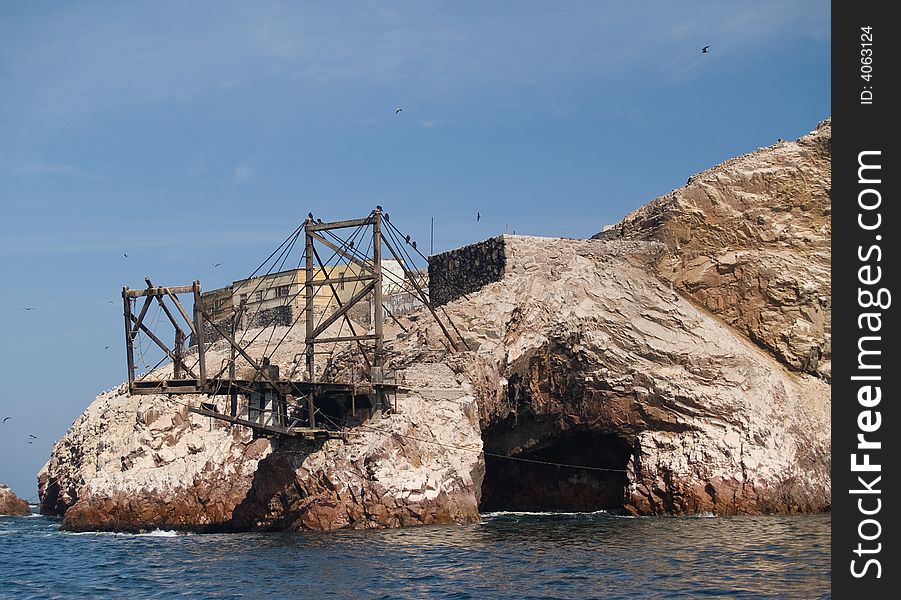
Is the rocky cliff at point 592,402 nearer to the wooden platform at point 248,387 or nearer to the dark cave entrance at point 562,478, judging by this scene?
the dark cave entrance at point 562,478

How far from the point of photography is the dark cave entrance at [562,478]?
49844mm

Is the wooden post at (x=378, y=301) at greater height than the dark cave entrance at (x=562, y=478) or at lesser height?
greater

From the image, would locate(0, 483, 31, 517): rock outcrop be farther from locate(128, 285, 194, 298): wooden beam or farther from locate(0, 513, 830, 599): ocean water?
locate(128, 285, 194, 298): wooden beam

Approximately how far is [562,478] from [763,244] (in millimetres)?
14329

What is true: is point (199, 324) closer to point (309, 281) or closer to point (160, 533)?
point (309, 281)

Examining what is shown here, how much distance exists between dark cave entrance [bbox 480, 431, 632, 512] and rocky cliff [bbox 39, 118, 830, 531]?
9 cm

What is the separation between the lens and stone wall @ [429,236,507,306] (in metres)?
53.2

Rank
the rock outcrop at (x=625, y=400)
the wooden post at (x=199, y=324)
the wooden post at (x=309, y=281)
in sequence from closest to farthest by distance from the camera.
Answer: the wooden post at (x=199, y=324) < the rock outcrop at (x=625, y=400) < the wooden post at (x=309, y=281)

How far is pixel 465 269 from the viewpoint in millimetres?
55531

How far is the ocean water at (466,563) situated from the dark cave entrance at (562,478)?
6.48 meters

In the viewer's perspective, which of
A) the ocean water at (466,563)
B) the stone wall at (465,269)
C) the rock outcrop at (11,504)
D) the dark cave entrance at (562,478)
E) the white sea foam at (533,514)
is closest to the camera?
the ocean water at (466,563)

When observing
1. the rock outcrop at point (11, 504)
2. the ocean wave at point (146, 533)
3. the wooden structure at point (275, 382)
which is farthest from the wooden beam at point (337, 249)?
the rock outcrop at point (11, 504)
